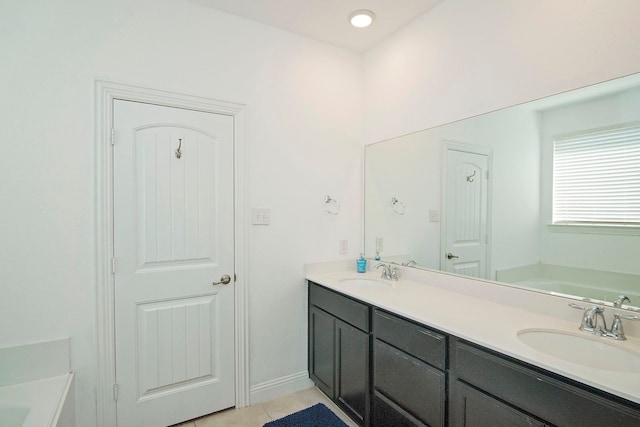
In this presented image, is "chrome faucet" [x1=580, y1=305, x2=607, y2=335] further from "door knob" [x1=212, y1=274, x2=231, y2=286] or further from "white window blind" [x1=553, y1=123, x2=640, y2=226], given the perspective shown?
"door knob" [x1=212, y1=274, x2=231, y2=286]

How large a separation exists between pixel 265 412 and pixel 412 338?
1261mm

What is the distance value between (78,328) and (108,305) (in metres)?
0.18

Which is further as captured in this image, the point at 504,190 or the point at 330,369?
the point at 330,369

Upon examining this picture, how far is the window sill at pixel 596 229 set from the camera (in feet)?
4.47

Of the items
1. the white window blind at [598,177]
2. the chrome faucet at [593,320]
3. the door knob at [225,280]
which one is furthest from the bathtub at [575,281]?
the door knob at [225,280]

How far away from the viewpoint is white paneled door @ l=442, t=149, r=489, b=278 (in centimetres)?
197

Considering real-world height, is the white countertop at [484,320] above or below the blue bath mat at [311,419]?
above

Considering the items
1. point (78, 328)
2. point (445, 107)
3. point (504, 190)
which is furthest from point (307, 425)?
point (445, 107)

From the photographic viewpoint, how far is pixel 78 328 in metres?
1.81

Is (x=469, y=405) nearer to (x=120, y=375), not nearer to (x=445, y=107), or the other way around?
(x=445, y=107)

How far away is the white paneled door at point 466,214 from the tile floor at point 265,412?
1238 mm

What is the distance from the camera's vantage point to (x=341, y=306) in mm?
2086

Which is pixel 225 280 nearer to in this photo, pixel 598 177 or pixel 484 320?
pixel 484 320

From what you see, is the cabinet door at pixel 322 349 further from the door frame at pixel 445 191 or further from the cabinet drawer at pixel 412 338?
the door frame at pixel 445 191
